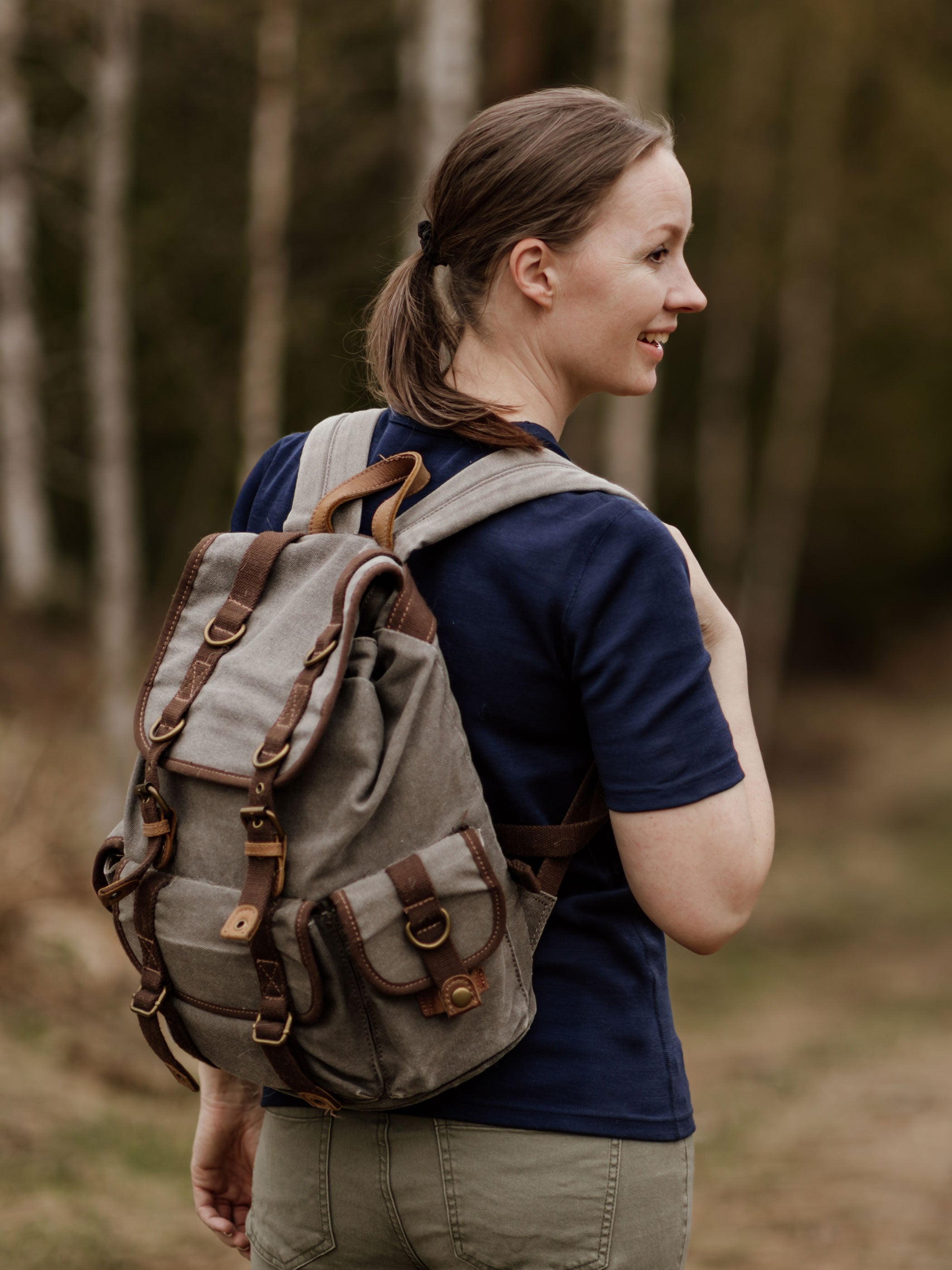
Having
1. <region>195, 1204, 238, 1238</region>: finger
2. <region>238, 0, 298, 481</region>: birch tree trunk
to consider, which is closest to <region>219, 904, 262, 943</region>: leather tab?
<region>195, 1204, 238, 1238</region>: finger

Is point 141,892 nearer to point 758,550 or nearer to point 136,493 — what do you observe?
point 136,493

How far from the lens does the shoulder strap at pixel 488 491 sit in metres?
1.33

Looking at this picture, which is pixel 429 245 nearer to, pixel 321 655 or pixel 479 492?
pixel 479 492

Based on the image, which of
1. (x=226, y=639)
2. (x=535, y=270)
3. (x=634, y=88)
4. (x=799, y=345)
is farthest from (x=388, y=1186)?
(x=799, y=345)

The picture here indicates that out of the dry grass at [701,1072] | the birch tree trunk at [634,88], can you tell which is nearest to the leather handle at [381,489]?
the dry grass at [701,1072]

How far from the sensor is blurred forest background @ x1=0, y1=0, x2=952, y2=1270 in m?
5.23

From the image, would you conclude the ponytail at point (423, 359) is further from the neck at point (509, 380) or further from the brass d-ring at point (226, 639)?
the brass d-ring at point (226, 639)

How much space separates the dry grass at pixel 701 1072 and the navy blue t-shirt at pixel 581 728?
8.95 feet

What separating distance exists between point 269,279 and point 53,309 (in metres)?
5.15

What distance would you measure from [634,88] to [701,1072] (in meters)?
6.27

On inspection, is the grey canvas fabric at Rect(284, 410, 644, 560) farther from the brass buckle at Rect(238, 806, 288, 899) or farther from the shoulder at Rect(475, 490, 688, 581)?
the brass buckle at Rect(238, 806, 288, 899)

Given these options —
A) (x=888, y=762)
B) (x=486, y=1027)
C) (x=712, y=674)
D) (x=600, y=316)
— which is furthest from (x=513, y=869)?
(x=888, y=762)

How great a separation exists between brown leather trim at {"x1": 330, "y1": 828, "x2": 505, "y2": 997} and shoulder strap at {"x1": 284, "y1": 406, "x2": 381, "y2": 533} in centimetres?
41

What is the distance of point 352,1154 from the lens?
1421mm
